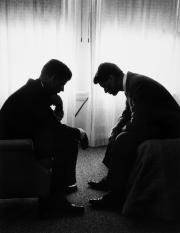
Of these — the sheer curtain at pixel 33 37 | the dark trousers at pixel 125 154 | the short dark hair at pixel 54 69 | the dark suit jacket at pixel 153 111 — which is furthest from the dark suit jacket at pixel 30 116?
the sheer curtain at pixel 33 37

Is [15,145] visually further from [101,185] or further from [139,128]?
[101,185]

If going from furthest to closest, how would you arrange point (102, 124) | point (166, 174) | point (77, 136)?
point (102, 124), point (77, 136), point (166, 174)

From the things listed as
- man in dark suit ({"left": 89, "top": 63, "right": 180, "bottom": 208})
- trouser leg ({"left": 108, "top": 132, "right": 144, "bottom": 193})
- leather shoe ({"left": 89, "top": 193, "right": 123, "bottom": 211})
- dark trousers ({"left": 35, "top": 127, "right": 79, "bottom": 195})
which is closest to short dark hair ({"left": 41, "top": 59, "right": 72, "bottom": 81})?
dark trousers ({"left": 35, "top": 127, "right": 79, "bottom": 195})

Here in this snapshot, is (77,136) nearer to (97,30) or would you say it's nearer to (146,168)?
(146,168)

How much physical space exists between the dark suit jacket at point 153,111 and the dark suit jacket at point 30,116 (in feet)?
1.90

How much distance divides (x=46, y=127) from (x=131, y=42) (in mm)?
1916

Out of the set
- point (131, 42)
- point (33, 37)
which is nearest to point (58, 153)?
point (33, 37)

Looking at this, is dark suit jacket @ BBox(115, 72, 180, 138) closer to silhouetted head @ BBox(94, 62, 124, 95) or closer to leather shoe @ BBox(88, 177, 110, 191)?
silhouetted head @ BBox(94, 62, 124, 95)

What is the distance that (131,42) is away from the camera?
377 cm

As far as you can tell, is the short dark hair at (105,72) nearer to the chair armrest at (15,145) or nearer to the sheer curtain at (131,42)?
the chair armrest at (15,145)

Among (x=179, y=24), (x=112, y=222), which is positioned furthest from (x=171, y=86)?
(x=112, y=222)

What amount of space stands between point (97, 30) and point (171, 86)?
1139 millimetres

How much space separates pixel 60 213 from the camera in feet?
7.31

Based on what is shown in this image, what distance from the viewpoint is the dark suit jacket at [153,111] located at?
7.30 ft
